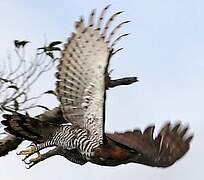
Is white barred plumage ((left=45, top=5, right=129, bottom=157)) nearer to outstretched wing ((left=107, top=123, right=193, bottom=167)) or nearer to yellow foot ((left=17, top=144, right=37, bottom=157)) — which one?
yellow foot ((left=17, top=144, right=37, bottom=157))

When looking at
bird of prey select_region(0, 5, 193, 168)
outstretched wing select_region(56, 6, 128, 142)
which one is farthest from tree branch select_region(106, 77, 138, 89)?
outstretched wing select_region(56, 6, 128, 142)

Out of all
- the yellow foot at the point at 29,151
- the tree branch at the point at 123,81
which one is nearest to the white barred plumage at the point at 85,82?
the yellow foot at the point at 29,151

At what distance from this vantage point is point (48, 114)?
4.60m

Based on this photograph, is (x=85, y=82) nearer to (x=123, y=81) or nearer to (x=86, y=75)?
(x=86, y=75)

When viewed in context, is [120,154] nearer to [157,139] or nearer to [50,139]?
[50,139]

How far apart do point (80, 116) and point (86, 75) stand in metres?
0.27

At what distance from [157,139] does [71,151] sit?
86 centimetres

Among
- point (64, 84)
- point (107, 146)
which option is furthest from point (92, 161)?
point (64, 84)

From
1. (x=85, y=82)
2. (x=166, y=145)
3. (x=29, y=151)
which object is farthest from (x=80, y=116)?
(x=166, y=145)

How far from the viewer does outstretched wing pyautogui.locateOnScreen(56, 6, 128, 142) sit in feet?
13.7

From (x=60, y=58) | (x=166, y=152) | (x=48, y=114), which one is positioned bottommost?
(x=166, y=152)

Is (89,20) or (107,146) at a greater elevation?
(89,20)

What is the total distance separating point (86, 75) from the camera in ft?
14.4

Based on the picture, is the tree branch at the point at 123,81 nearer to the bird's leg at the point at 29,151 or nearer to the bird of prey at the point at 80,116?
the bird of prey at the point at 80,116
